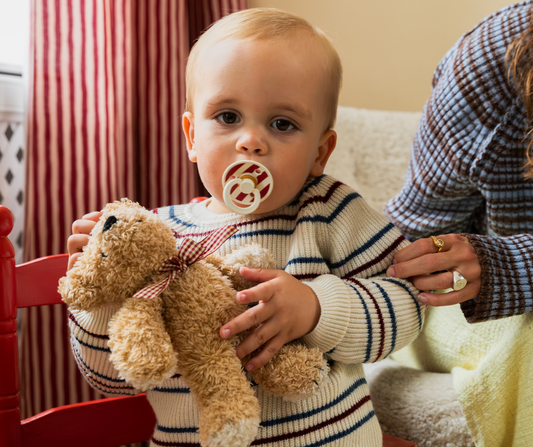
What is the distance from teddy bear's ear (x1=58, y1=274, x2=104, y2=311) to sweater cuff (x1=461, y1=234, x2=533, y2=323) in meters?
0.54

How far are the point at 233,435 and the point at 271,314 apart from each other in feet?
0.47

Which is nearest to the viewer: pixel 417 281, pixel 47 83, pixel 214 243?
pixel 214 243

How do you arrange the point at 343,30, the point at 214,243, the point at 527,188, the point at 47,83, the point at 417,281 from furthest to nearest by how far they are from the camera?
the point at 343,30 → the point at 47,83 → the point at 527,188 → the point at 417,281 → the point at 214,243

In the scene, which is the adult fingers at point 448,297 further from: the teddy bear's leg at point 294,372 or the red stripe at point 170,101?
the red stripe at point 170,101

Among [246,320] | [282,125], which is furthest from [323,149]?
[246,320]

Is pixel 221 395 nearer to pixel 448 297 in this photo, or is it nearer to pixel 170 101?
pixel 448 297

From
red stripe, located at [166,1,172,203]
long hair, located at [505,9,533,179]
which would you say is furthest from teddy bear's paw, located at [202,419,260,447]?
red stripe, located at [166,1,172,203]

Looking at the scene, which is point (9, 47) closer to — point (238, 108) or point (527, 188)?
point (238, 108)

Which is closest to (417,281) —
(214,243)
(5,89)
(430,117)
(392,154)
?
(214,243)

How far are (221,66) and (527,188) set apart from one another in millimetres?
593

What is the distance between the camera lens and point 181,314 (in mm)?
539

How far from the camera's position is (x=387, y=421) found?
90 cm

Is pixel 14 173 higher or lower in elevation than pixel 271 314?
lower

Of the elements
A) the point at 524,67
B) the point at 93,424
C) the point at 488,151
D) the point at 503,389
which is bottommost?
the point at 93,424
